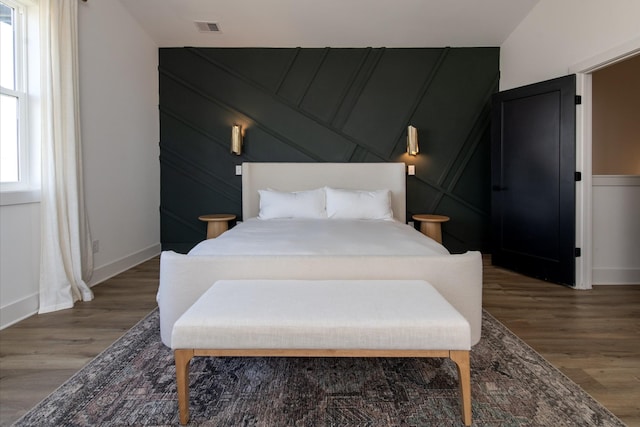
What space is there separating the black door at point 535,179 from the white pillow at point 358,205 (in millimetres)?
1289

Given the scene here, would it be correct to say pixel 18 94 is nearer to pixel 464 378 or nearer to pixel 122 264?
pixel 122 264

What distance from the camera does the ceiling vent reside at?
4.04 metres

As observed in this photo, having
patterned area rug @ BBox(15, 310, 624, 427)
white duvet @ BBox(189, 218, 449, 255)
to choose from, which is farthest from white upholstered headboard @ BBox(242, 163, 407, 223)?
patterned area rug @ BBox(15, 310, 624, 427)

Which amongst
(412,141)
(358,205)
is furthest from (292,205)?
(412,141)

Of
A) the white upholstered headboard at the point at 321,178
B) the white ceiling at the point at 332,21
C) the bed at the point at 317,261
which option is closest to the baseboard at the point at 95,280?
the bed at the point at 317,261

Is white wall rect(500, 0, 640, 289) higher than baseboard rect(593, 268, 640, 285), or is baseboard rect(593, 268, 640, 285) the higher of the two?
white wall rect(500, 0, 640, 289)

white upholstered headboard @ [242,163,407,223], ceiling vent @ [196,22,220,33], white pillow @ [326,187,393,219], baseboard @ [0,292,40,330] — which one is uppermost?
ceiling vent @ [196,22,220,33]

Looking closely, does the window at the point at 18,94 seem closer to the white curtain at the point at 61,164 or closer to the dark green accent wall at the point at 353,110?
the white curtain at the point at 61,164

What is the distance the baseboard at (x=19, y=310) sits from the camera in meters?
2.40

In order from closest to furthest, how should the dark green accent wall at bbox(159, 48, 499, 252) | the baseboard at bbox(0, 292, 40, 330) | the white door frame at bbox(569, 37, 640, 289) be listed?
1. the baseboard at bbox(0, 292, 40, 330)
2. the white door frame at bbox(569, 37, 640, 289)
3. the dark green accent wall at bbox(159, 48, 499, 252)

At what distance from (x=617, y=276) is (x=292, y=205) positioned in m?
3.11

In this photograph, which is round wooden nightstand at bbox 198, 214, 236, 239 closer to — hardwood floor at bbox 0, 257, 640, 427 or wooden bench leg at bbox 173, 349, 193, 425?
hardwood floor at bbox 0, 257, 640, 427

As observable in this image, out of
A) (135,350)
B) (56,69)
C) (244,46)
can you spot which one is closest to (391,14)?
(244,46)

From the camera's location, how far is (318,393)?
167 centimetres
